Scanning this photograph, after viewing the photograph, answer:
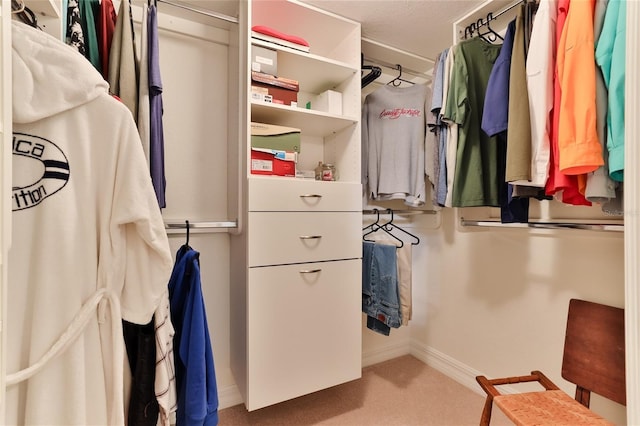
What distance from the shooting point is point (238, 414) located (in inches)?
61.9

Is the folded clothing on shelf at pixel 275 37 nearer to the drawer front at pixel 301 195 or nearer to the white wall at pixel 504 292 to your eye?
the drawer front at pixel 301 195

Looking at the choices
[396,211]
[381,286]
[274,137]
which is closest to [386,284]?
[381,286]

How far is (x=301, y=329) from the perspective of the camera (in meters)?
1.39

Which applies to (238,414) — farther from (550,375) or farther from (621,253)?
(621,253)

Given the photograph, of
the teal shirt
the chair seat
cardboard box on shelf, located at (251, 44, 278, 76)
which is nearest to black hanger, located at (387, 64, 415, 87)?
cardboard box on shelf, located at (251, 44, 278, 76)

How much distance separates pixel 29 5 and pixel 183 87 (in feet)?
2.45

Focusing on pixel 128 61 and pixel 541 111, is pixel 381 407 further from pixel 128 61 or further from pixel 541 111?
pixel 128 61

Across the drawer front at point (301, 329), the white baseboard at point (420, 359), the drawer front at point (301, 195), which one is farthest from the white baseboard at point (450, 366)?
the drawer front at point (301, 195)

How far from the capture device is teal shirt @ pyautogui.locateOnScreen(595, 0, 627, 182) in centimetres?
87

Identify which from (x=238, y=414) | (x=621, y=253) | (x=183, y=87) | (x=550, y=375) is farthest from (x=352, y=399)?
(x=183, y=87)

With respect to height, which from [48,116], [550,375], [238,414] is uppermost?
[48,116]

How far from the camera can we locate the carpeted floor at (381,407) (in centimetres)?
150

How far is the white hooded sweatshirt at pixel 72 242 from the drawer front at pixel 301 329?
0.55m

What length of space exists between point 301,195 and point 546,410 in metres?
1.19
